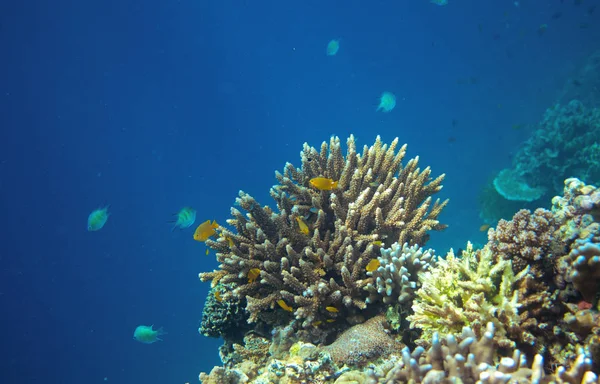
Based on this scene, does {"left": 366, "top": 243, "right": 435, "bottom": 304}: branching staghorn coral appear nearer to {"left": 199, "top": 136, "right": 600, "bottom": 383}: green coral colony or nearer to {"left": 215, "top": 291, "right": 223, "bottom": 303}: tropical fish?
{"left": 199, "top": 136, "right": 600, "bottom": 383}: green coral colony

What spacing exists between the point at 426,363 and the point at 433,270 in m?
1.18

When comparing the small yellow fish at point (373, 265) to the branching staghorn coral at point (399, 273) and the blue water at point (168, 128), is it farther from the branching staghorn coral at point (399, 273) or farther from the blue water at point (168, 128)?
the blue water at point (168, 128)

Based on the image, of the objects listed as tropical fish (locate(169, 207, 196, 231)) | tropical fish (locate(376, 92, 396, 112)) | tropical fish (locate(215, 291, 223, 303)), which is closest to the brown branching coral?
tropical fish (locate(215, 291, 223, 303))

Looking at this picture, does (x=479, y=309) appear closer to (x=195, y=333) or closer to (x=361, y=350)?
(x=361, y=350)

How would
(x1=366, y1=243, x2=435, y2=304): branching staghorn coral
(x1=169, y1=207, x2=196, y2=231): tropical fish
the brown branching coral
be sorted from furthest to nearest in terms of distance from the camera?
1. (x1=169, y1=207, x2=196, y2=231): tropical fish
2. (x1=366, y1=243, x2=435, y2=304): branching staghorn coral
3. the brown branching coral

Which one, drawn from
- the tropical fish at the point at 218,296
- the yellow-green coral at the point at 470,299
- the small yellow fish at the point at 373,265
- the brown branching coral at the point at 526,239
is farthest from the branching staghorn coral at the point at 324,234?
the brown branching coral at the point at 526,239

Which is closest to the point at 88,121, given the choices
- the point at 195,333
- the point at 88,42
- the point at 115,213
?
the point at 88,42

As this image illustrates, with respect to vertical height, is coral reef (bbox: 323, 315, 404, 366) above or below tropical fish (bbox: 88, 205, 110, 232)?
below

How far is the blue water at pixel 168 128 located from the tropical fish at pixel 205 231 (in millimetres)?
24338

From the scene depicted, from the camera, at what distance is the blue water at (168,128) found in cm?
3650

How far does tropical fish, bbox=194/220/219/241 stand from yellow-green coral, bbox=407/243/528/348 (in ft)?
9.77

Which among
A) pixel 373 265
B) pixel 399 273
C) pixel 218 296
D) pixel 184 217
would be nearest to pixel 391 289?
pixel 399 273

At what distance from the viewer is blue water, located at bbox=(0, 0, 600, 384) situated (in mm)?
36500

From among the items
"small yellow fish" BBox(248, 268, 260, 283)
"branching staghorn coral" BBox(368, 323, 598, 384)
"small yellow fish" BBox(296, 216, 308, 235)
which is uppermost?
"small yellow fish" BBox(296, 216, 308, 235)
